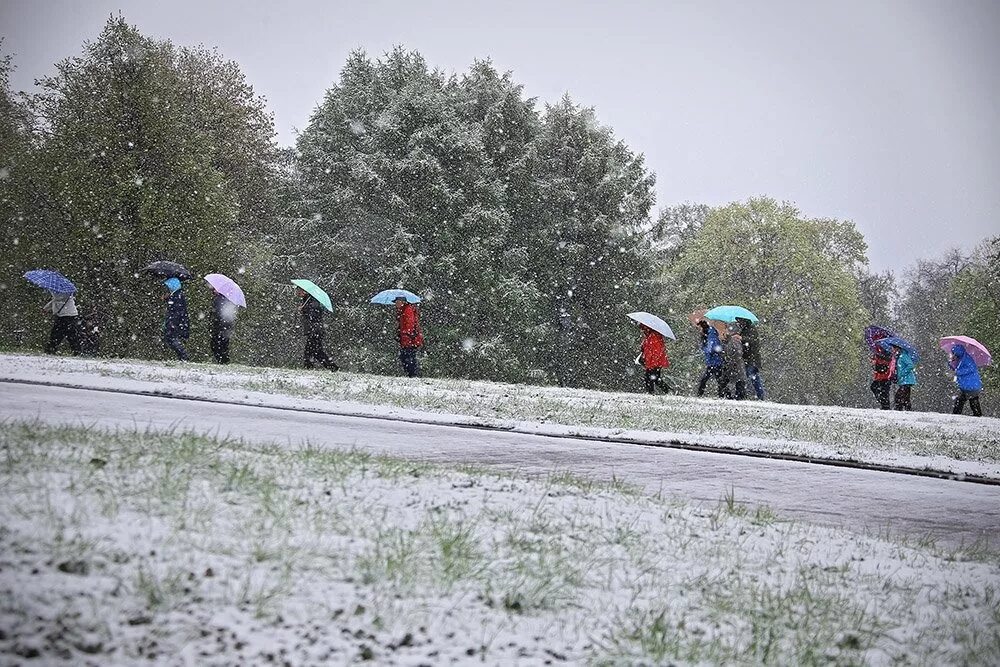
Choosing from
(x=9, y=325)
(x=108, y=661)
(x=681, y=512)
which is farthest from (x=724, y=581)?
(x=9, y=325)

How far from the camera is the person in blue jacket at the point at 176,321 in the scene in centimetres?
1936

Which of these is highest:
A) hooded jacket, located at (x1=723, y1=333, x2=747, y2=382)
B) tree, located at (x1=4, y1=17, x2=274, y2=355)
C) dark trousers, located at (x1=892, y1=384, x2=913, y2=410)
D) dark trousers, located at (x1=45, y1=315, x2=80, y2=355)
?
tree, located at (x1=4, y1=17, x2=274, y2=355)

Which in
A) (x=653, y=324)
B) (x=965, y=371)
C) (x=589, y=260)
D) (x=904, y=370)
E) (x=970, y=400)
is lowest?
(x=970, y=400)

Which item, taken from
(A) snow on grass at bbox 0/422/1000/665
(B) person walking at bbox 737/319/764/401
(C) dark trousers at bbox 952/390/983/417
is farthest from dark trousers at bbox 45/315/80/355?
(C) dark trousers at bbox 952/390/983/417

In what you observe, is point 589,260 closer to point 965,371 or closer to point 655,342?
point 655,342

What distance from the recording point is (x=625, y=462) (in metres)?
8.68

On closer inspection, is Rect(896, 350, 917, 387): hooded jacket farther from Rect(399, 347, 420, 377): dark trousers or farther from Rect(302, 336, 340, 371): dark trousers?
Rect(302, 336, 340, 371): dark trousers

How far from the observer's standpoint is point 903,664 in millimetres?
3711

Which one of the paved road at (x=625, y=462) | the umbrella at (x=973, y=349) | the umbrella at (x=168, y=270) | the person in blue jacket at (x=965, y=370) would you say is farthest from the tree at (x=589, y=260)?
the paved road at (x=625, y=462)

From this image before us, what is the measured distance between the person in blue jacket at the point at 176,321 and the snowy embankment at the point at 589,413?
2.76 metres

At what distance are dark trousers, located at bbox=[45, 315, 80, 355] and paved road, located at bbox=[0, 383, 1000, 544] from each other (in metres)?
11.0

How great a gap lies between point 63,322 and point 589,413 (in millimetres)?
14470

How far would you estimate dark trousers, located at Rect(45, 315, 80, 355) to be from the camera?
68.7 ft

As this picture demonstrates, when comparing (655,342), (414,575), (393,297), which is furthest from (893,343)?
(414,575)
